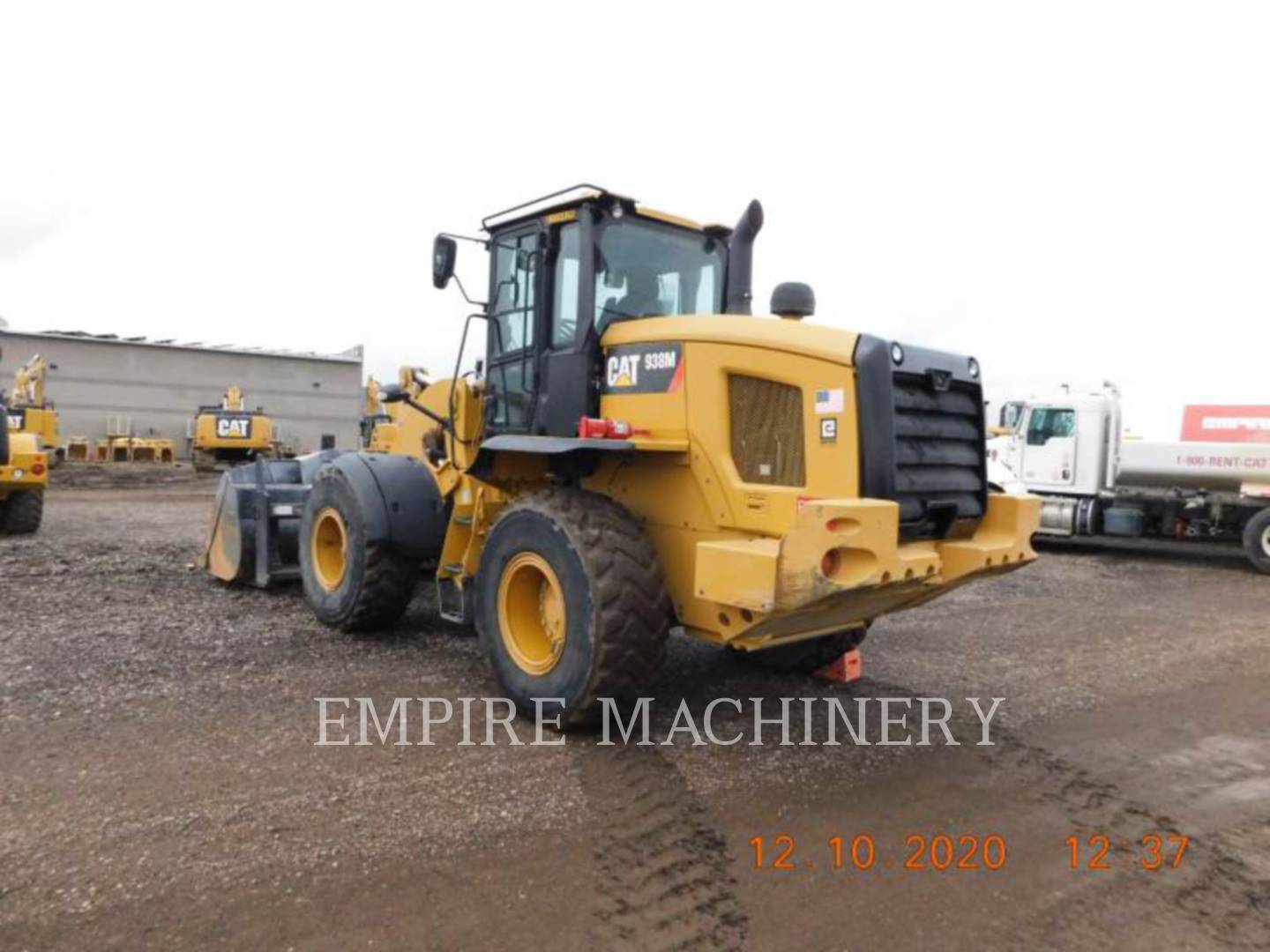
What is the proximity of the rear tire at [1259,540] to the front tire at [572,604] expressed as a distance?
12.6 meters

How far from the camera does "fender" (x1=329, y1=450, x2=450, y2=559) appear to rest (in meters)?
6.37

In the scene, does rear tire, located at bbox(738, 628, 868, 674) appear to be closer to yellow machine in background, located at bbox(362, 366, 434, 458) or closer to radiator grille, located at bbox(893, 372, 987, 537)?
radiator grille, located at bbox(893, 372, 987, 537)

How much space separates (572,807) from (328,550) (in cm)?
387

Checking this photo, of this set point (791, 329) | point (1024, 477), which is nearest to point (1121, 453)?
Result: point (1024, 477)

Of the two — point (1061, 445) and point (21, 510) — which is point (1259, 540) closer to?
point (1061, 445)

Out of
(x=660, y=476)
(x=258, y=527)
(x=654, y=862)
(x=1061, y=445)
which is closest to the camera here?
(x=654, y=862)

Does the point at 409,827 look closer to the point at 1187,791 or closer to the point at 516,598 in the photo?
the point at 516,598

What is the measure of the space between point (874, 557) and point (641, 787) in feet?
4.71

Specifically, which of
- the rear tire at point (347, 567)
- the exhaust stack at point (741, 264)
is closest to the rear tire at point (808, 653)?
the exhaust stack at point (741, 264)

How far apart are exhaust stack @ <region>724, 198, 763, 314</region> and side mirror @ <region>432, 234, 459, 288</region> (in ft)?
5.71

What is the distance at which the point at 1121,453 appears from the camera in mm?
15242

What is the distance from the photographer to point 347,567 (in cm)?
656

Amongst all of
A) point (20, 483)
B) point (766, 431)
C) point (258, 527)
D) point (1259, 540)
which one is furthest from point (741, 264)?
point (1259, 540)
